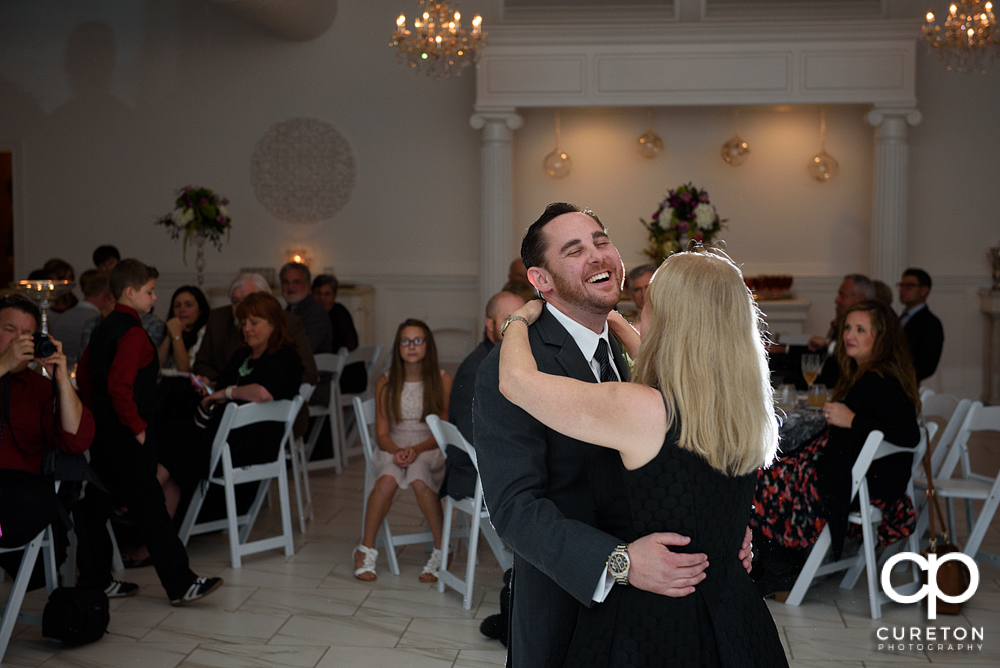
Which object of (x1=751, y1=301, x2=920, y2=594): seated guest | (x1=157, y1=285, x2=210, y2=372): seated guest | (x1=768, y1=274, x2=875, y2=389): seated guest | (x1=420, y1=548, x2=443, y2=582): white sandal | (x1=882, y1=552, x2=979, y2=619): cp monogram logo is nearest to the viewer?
(x1=882, y1=552, x2=979, y2=619): cp monogram logo

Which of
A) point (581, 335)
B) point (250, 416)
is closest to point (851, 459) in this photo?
point (581, 335)

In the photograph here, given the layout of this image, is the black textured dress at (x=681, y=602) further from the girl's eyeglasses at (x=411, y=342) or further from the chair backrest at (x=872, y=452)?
the girl's eyeglasses at (x=411, y=342)

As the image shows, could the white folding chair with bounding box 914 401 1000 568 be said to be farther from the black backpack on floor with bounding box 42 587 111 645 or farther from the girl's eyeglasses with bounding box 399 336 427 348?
the black backpack on floor with bounding box 42 587 111 645

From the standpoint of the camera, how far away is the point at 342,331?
6953 millimetres

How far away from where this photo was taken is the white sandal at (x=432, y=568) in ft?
13.4

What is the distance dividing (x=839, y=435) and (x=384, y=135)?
6.46 metres

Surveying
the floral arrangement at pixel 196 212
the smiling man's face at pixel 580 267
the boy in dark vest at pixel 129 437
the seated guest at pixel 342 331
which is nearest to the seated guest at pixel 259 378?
the boy in dark vest at pixel 129 437

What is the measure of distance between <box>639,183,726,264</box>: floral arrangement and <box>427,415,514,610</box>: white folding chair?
3.69 metres

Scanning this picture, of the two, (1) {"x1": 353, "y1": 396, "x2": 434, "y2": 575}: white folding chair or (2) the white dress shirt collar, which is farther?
(1) {"x1": 353, "y1": 396, "x2": 434, "y2": 575}: white folding chair

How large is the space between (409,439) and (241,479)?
0.80 m

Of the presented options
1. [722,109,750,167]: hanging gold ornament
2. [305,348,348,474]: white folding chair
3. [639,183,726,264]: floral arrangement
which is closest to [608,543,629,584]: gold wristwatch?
[305,348,348,474]: white folding chair

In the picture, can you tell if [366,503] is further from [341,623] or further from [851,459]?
[851,459]

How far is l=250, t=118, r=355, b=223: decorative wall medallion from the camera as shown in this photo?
927cm

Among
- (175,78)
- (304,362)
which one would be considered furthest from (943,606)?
(175,78)
